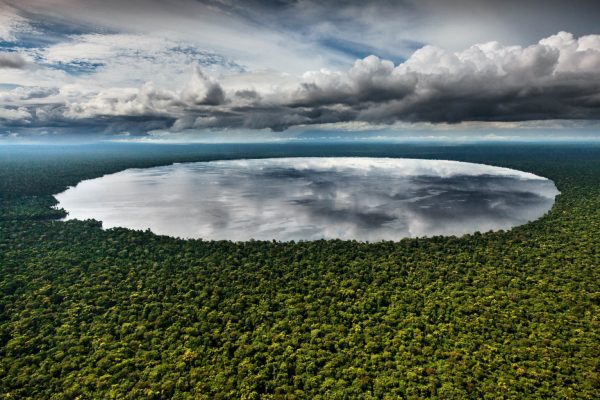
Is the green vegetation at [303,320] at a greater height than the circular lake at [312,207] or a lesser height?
lesser

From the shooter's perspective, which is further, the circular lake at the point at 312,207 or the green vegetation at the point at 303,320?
the circular lake at the point at 312,207

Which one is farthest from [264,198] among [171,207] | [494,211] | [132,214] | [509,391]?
[509,391]

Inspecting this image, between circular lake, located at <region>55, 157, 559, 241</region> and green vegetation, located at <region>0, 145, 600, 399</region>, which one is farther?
circular lake, located at <region>55, 157, 559, 241</region>

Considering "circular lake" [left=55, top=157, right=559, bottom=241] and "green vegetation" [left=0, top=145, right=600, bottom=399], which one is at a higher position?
"circular lake" [left=55, top=157, right=559, bottom=241]

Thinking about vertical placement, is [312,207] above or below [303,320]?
above

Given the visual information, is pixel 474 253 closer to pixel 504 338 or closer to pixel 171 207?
pixel 504 338
